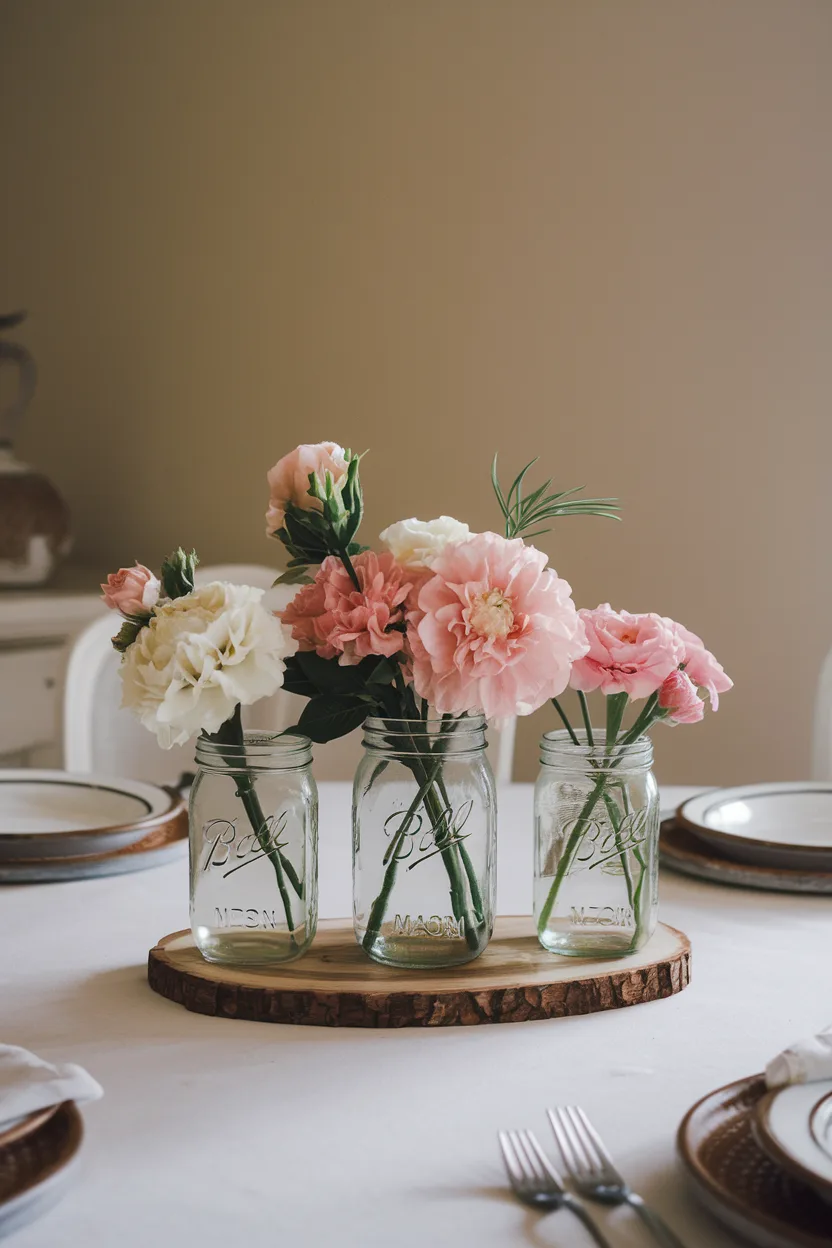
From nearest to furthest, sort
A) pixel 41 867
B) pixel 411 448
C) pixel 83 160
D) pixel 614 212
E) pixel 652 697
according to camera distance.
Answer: pixel 652 697 → pixel 41 867 → pixel 614 212 → pixel 411 448 → pixel 83 160

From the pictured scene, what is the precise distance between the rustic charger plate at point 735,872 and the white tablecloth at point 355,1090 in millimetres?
63

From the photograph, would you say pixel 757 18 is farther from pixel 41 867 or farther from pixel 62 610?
pixel 41 867

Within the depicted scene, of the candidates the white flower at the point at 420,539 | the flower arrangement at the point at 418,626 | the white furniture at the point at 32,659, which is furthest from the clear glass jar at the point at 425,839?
the white furniture at the point at 32,659

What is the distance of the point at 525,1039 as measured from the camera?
73 centimetres

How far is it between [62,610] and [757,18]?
1554 mm

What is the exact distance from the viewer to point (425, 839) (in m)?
0.77

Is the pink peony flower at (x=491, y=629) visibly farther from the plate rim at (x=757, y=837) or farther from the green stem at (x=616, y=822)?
the plate rim at (x=757, y=837)

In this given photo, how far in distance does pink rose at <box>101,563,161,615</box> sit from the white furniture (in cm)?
157

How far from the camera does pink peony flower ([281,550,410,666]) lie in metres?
0.73

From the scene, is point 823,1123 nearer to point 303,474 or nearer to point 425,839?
point 425,839

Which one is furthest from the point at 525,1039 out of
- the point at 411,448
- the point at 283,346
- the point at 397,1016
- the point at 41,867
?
the point at 283,346

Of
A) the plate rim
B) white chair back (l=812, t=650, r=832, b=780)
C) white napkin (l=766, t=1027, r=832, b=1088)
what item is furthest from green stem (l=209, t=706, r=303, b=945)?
white chair back (l=812, t=650, r=832, b=780)

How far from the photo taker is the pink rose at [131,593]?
2.36ft

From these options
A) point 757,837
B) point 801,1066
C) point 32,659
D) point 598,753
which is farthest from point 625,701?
point 32,659
